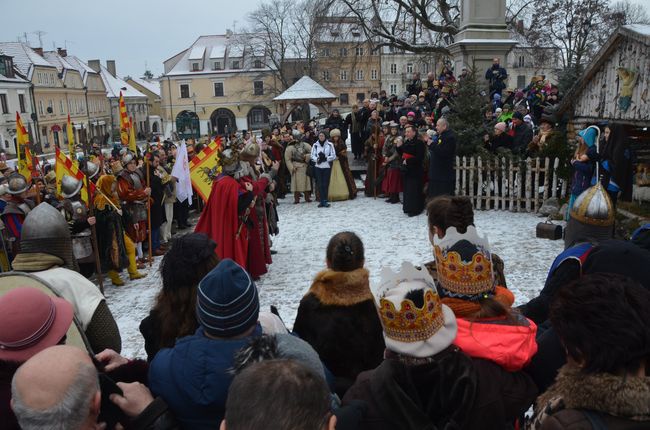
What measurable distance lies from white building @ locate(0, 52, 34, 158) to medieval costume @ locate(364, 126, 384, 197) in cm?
3574

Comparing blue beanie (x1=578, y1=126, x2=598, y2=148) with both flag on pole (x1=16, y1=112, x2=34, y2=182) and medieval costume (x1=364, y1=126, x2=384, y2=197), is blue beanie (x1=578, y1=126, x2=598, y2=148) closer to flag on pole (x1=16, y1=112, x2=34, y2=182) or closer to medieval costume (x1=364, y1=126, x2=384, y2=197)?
medieval costume (x1=364, y1=126, x2=384, y2=197)

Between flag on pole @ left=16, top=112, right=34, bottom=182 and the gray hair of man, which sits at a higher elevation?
flag on pole @ left=16, top=112, right=34, bottom=182

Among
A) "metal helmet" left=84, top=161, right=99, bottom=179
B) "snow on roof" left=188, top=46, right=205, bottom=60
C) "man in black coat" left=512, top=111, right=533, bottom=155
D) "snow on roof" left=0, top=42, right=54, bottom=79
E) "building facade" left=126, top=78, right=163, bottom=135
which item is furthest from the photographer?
"building facade" left=126, top=78, right=163, bottom=135

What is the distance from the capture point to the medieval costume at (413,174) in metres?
10.7

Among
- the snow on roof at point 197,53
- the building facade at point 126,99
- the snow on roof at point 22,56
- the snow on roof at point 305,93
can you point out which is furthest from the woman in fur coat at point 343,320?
the snow on roof at point 197,53

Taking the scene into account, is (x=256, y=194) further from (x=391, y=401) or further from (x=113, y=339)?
(x=391, y=401)

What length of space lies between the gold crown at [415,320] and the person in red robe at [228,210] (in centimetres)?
493

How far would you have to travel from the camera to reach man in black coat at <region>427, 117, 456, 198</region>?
1009 cm

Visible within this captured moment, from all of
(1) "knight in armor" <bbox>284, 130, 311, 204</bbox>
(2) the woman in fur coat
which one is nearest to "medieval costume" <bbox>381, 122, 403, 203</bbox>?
(1) "knight in armor" <bbox>284, 130, 311, 204</bbox>

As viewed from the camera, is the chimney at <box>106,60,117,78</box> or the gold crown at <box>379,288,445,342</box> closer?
the gold crown at <box>379,288,445,342</box>

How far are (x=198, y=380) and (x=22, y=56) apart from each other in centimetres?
5466

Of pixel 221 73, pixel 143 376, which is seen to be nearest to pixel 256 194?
pixel 143 376

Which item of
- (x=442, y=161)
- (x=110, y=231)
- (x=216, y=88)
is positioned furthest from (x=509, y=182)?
(x=216, y=88)

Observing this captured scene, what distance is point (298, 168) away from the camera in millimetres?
12891
